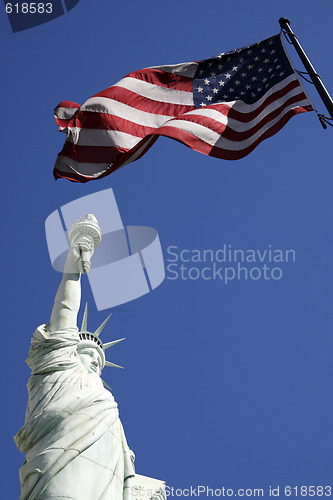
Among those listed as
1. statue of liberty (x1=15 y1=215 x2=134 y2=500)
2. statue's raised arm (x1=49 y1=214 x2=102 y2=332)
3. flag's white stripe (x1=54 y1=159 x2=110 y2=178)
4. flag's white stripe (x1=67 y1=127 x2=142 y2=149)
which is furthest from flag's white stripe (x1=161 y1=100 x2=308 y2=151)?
statue of liberty (x1=15 y1=215 x2=134 y2=500)

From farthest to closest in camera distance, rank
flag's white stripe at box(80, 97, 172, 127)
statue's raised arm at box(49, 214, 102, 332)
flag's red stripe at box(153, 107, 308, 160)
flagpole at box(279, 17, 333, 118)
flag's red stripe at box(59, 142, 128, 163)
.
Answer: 1. flag's white stripe at box(80, 97, 172, 127)
2. flag's red stripe at box(59, 142, 128, 163)
3. flag's red stripe at box(153, 107, 308, 160)
4. statue's raised arm at box(49, 214, 102, 332)
5. flagpole at box(279, 17, 333, 118)

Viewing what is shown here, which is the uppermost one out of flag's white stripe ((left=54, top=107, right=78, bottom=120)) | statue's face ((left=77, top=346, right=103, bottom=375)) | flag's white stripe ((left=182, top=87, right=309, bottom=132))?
flag's white stripe ((left=54, top=107, right=78, bottom=120))

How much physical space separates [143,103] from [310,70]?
4.34m

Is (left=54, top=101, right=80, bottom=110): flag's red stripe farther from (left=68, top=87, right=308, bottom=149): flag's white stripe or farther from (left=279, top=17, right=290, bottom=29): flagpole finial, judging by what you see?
(left=279, top=17, right=290, bottom=29): flagpole finial

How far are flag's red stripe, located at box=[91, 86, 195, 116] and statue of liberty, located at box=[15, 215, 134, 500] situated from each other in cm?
382

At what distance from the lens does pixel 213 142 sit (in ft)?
57.8

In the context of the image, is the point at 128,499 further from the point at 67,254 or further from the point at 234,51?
the point at 234,51

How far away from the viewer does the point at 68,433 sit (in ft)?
48.5

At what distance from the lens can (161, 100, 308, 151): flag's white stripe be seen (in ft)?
56.9

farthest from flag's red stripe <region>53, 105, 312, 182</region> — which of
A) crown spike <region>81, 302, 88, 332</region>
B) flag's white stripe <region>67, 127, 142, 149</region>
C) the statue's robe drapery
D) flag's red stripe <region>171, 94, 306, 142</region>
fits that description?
crown spike <region>81, 302, 88, 332</region>

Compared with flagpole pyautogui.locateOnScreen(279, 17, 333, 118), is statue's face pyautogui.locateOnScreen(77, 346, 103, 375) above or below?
below

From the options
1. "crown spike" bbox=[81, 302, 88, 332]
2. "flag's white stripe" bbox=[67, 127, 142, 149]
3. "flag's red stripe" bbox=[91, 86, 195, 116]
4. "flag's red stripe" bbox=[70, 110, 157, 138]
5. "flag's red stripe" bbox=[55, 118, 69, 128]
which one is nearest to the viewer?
"flag's white stripe" bbox=[67, 127, 142, 149]

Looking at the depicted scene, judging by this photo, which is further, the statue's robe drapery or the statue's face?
the statue's face

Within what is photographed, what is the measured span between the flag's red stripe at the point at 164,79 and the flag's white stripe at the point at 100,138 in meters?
1.75
